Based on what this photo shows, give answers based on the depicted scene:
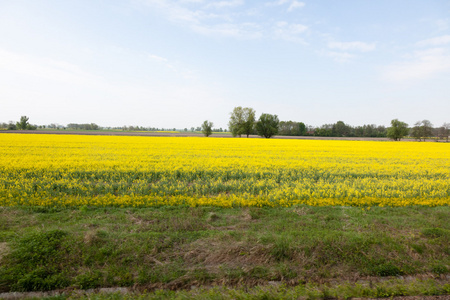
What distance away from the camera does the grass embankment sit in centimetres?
437

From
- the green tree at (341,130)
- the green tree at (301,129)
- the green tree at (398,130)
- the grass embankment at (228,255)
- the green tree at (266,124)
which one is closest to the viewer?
the grass embankment at (228,255)

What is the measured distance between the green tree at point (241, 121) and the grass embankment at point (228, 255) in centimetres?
8066

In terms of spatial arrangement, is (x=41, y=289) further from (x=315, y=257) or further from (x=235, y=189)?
(x=235, y=189)

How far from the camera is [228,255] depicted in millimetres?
5188

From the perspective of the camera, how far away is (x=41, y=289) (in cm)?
428

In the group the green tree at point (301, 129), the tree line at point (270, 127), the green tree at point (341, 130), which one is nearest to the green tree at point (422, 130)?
the tree line at point (270, 127)

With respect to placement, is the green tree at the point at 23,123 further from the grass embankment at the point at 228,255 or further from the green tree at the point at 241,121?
the grass embankment at the point at 228,255

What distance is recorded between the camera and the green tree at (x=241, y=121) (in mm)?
87562

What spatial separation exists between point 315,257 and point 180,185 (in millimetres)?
7270

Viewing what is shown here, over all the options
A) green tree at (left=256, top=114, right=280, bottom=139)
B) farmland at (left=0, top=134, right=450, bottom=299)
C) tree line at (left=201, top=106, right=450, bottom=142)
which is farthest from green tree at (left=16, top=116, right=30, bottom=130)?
farmland at (left=0, top=134, right=450, bottom=299)

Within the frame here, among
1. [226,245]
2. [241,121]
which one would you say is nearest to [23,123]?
[241,121]

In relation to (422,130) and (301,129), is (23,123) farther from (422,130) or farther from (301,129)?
(422,130)

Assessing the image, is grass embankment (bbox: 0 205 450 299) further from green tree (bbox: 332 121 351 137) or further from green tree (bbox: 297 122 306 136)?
green tree (bbox: 332 121 351 137)

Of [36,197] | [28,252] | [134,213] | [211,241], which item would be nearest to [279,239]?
[211,241]
